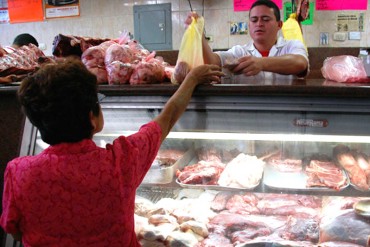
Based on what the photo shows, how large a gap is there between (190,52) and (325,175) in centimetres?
81

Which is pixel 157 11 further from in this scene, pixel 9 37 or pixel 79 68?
pixel 79 68

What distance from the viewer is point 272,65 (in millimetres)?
1807

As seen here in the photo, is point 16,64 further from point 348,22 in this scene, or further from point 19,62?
point 348,22

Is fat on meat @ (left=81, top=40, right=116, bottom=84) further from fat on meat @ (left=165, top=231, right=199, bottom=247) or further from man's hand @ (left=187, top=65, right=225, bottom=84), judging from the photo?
fat on meat @ (left=165, top=231, right=199, bottom=247)

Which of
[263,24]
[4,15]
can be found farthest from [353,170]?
[4,15]

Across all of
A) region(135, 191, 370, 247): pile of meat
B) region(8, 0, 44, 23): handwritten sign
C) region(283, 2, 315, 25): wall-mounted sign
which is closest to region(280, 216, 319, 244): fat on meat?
region(135, 191, 370, 247): pile of meat

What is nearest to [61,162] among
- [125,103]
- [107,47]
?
[125,103]

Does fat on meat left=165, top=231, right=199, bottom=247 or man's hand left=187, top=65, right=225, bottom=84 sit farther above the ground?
man's hand left=187, top=65, right=225, bottom=84

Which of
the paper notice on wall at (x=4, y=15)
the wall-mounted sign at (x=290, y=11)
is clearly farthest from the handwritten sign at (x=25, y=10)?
the wall-mounted sign at (x=290, y=11)

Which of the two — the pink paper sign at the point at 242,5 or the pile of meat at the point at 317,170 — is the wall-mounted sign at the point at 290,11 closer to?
the pink paper sign at the point at 242,5

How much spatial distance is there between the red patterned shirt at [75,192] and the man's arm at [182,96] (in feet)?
0.39

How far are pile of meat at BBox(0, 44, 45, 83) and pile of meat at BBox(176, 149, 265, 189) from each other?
95cm

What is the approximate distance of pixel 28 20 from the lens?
628cm

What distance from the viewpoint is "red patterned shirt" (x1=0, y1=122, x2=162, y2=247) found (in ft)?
3.81
